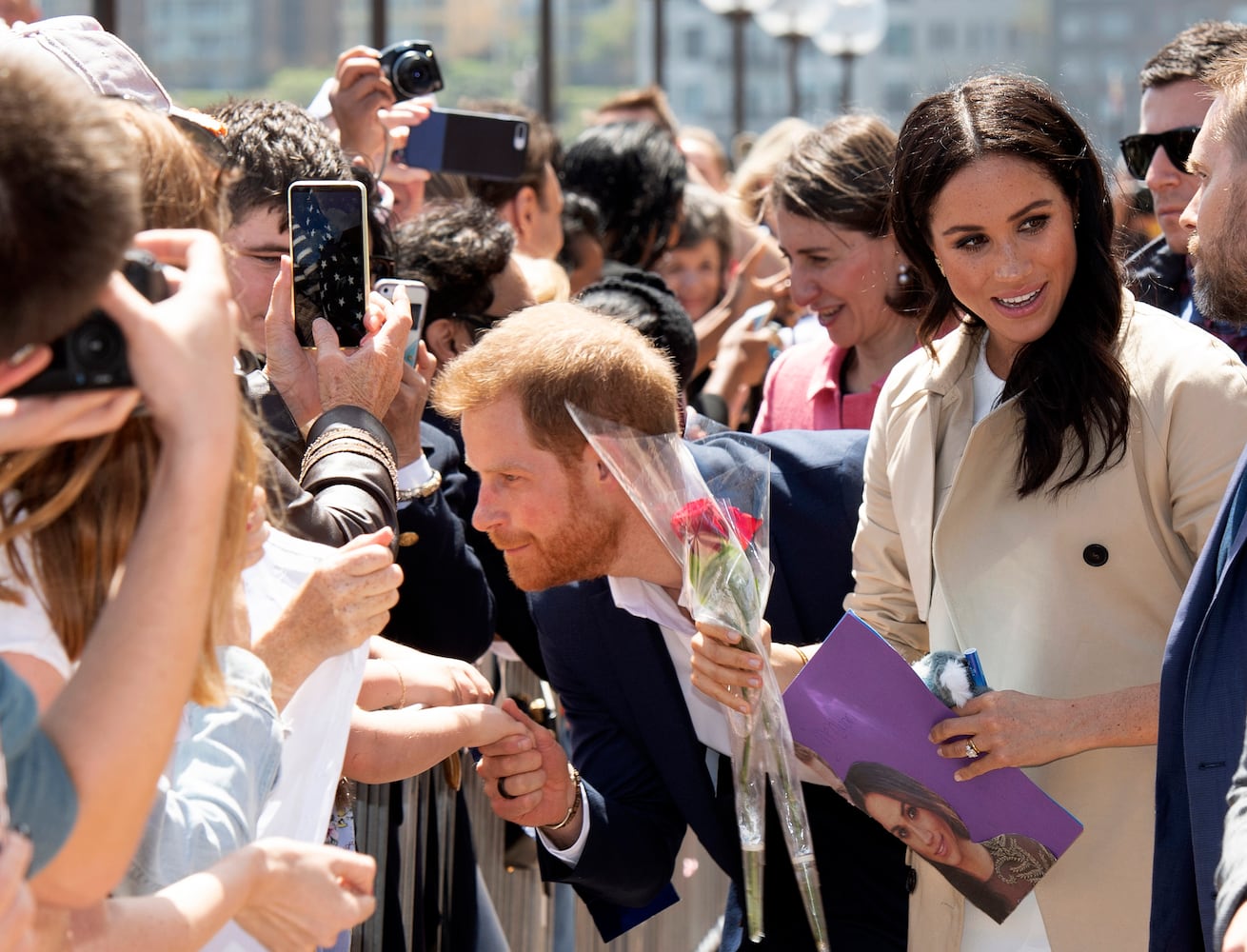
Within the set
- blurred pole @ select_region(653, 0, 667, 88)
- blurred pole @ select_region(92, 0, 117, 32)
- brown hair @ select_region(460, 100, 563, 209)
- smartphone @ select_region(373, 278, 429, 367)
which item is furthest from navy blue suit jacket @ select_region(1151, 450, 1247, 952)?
blurred pole @ select_region(653, 0, 667, 88)

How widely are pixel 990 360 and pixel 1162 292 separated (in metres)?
1.51

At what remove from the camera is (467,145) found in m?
4.61

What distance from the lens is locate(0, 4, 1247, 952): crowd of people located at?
139cm

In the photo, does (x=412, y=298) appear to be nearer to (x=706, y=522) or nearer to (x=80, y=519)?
(x=706, y=522)

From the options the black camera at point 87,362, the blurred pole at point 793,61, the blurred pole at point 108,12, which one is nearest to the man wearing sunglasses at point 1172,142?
the black camera at point 87,362

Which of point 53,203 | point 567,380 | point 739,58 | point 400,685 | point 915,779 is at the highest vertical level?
point 53,203

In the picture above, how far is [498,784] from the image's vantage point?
9.14 feet

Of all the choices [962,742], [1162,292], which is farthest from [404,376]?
[1162,292]

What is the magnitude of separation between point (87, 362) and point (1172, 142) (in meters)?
3.44

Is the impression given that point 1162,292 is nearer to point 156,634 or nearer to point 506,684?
point 506,684

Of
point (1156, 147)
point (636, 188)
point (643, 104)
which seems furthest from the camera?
point (643, 104)

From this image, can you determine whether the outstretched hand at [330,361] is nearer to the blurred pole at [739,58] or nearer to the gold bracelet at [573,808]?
the gold bracelet at [573,808]

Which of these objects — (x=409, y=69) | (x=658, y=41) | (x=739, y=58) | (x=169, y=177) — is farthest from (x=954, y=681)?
(x=739, y=58)

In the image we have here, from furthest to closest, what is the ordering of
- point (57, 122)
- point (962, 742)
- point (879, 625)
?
point (879, 625) < point (962, 742) < point (57, 122)
